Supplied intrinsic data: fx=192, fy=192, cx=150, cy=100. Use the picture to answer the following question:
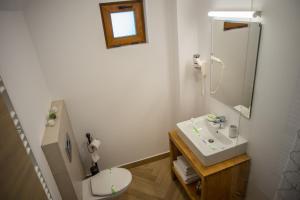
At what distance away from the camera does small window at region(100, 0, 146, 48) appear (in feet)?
6.27

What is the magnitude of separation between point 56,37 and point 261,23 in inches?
67.8

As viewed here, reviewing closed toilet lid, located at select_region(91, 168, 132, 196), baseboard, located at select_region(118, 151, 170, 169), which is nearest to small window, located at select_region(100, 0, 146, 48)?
closed toilet lid, located at select_region(91, 168, 132, 196)

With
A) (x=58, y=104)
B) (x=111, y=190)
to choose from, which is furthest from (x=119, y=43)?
(x=111, y=190)

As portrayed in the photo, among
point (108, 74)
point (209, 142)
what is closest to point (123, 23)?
point (108, 74)

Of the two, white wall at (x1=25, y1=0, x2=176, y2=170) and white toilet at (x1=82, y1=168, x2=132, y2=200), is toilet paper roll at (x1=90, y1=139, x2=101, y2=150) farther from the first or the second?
white toilet at (x1=82, y1=168, x2=132, y2=200)

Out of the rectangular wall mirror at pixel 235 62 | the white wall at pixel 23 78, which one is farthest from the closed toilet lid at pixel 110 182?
the rectangular wall mirror at pixel 235 62

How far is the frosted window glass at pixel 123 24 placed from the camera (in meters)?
1.98

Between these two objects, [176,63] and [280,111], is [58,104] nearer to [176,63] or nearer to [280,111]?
[176,63]

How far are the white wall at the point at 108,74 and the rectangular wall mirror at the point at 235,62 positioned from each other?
0.54m

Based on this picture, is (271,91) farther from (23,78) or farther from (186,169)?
(23,78)

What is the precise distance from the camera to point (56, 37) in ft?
5.96

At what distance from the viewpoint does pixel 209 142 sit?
183 centimetres

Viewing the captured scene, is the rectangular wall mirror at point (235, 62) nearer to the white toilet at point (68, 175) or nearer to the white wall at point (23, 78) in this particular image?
the white toilet at point (68, 175)

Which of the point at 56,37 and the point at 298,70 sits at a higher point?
the point at 56,37
